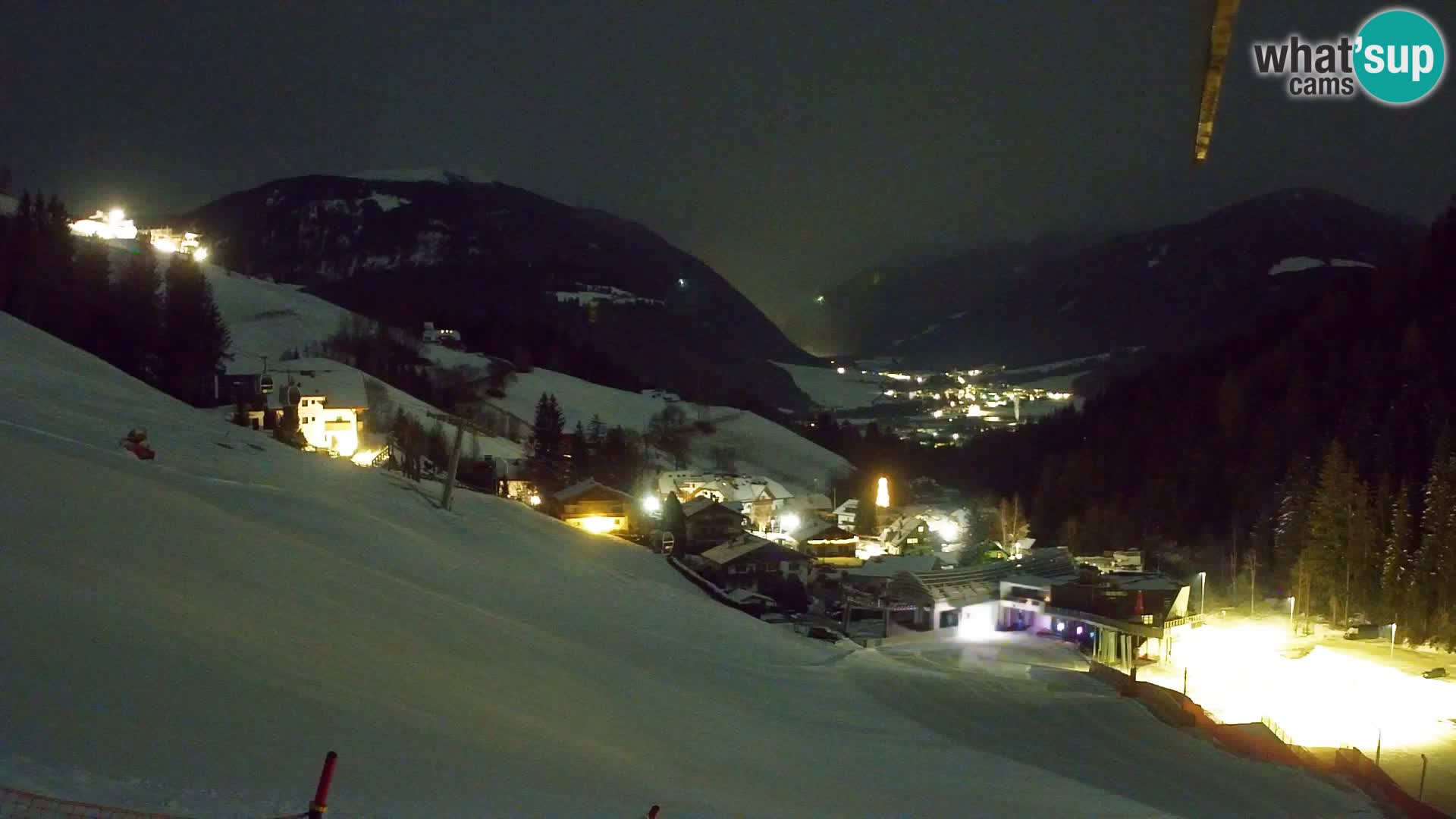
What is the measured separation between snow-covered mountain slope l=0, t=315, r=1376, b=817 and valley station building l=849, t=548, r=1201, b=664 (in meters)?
9.80

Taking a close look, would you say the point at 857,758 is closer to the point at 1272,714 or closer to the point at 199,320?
the point at 1272,714

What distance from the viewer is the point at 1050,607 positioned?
3259 centimetres

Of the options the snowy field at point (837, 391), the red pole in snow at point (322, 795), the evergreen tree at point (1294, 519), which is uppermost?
the snowy field at point (837, 391)

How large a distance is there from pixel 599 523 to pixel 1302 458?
34863 millimetres

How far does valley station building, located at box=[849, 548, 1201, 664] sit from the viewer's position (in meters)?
29.6

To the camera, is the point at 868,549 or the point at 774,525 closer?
the point at 868,549

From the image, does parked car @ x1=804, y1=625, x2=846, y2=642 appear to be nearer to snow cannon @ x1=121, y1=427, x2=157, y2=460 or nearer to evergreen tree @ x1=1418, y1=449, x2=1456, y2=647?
snow cannon @ x1=121, y1=427, x2=157, y2=460

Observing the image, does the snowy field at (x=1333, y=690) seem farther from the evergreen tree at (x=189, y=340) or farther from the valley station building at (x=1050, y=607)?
the evergreen tree at (x=189, y=340)

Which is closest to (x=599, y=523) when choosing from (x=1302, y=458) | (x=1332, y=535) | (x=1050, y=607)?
(x=1050, y=607)

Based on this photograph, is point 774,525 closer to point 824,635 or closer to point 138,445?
point 824,635

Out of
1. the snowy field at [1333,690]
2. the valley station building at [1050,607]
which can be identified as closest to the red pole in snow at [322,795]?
the snowy field at [1333,690]

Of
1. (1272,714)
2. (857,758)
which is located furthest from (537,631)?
(1272,714)

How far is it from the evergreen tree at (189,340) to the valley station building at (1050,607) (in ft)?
95.4

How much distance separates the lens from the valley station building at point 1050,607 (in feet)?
97.1
